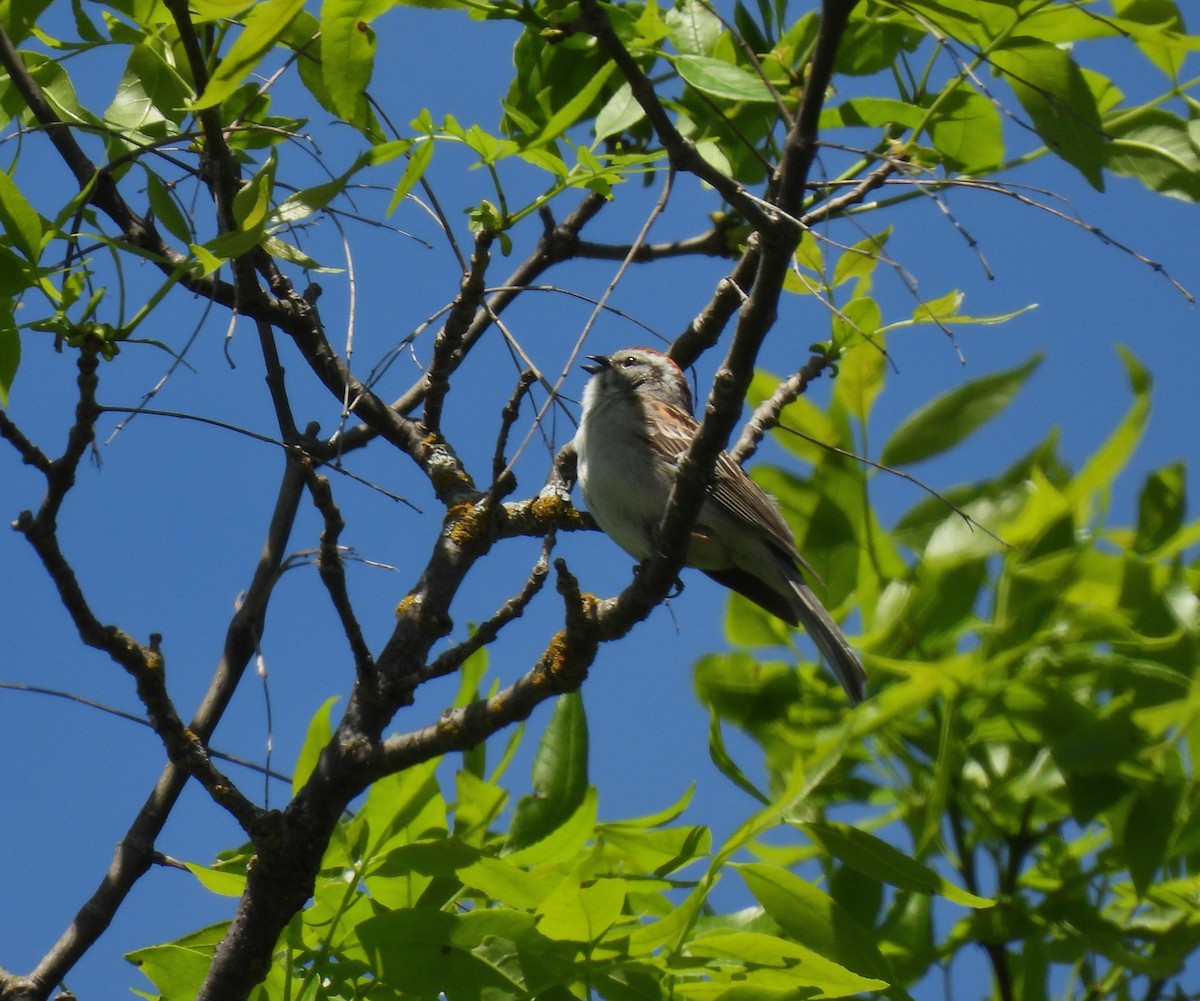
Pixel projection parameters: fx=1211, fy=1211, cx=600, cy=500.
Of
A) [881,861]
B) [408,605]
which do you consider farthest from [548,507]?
[881,861]

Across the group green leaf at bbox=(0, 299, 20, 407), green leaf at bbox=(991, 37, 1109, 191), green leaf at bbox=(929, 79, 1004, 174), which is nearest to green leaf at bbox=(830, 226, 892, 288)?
green leaf at bbox=(929, 79, 1004, 174)

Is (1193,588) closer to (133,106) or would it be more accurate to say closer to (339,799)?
(339,799)

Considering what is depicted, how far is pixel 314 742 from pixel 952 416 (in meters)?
1.65

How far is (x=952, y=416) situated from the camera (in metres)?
2.11

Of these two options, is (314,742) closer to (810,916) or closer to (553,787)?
(553,787)

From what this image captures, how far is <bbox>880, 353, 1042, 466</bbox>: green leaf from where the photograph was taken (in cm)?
204

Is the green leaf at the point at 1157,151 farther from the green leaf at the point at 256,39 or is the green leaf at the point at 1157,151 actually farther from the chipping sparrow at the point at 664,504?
the chipping sparrow at the point at 664,504

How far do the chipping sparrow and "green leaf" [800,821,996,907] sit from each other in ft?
8.84

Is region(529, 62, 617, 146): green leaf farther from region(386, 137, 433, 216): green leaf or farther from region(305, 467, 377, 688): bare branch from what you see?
region(305, 467, 377, 688): bare branch

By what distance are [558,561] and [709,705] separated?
3.93 feet

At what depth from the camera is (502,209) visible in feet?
9.98

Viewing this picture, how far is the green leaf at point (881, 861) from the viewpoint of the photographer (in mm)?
1675

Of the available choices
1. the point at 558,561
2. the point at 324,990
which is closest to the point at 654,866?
the point at 324,990

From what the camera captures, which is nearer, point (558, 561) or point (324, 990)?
point (324, 990)
